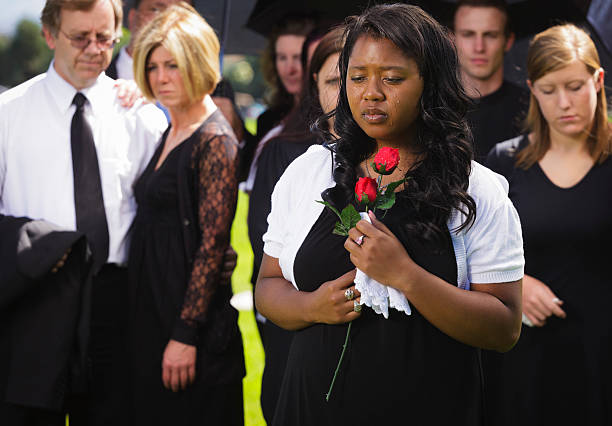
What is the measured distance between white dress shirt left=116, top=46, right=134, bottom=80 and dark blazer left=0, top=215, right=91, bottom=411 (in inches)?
33.9

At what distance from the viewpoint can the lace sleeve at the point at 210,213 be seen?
116 inches

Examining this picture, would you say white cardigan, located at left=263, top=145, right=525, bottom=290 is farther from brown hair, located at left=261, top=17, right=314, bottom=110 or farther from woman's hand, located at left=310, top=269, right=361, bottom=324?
brown hair, located at left=261, top=17, right=314, bottom=110

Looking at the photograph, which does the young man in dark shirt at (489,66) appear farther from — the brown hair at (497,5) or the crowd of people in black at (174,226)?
the crowd of people in black at (174,226)

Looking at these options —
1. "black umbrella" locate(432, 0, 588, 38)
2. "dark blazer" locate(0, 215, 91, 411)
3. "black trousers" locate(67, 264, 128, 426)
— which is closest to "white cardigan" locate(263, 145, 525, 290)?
"dark blazer" locate(0, 215, 91, 411)

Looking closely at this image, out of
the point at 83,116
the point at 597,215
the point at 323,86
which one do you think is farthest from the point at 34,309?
the point at 597,215

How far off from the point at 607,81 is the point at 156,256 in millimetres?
2278

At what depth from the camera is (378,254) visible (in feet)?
5.47

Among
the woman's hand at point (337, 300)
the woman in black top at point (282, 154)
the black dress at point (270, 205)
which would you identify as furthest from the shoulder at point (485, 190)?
the black dress at point (270, 205)

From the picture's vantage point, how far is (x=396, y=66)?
1758 millimetres

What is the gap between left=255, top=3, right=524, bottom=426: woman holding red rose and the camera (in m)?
1.72

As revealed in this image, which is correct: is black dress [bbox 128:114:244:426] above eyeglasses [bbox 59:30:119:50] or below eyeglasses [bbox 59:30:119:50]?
below

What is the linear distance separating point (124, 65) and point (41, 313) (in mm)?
1217

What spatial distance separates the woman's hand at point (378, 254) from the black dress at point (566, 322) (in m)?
1.59

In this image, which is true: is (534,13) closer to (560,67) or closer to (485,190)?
(560,67)
